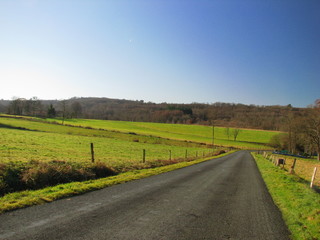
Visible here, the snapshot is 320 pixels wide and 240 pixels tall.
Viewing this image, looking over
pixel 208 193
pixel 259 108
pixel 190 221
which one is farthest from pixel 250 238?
pixel 259 108

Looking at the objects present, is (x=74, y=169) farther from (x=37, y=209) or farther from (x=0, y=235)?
(x=0, y=235)

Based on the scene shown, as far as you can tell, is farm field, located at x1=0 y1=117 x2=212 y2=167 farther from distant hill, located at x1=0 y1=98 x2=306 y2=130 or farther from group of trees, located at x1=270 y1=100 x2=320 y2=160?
distant hill, located at x1=0 y1=98 x2=306 y2=130

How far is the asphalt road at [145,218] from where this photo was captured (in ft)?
17.5

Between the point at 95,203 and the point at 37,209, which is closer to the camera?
the point at 37,209

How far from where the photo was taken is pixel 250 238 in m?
5.77

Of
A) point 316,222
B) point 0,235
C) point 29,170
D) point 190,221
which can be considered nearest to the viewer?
point 0,235

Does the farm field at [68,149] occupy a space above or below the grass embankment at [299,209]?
below

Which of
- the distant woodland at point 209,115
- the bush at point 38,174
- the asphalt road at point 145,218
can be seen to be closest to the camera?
the asphalt road at point 145,218

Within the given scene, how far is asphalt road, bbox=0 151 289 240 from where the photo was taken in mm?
5332

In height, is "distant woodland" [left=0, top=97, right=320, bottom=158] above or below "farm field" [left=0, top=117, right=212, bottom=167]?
above

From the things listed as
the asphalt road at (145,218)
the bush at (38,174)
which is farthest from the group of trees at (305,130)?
the bush at (38,174)

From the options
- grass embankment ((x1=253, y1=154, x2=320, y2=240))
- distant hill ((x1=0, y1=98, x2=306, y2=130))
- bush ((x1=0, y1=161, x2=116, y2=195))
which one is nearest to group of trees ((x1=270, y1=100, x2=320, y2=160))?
grass embankment ((x1=253, y1=154, x2=320, y2=240))

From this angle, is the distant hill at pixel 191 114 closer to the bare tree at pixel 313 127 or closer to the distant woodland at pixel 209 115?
the distant woodland at pixel 209 115

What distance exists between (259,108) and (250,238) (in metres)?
194
